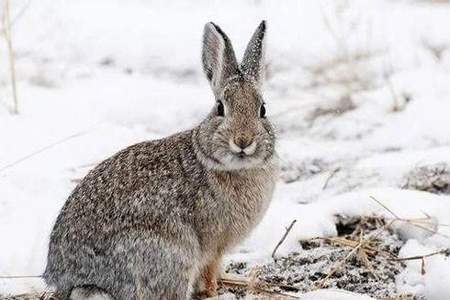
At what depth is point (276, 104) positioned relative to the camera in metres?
7.13

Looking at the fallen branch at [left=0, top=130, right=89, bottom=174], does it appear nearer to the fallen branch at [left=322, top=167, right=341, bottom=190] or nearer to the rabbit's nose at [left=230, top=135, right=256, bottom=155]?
the fallen branch at [left=322, top=167, right=341, bottom=190]

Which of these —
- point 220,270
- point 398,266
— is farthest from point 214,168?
point 398,266

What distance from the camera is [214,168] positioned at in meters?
4.68

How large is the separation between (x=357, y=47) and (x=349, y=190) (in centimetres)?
201

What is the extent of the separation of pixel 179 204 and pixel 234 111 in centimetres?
49

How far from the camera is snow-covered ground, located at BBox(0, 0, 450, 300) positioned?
5.49m

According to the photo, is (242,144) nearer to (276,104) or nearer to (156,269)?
(156,269)

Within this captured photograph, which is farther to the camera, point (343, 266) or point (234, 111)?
point (343, 266)

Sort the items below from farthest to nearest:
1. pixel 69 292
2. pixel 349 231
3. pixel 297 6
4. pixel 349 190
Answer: pixel 297 6 < pixel 349 190 < pixel 349 231 < pixel 69 292

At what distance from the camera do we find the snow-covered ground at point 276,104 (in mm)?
5488

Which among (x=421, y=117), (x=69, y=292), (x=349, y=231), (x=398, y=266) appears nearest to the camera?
(x=69, y=292)

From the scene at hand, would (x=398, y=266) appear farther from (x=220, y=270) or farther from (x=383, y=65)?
(x=383, y=65)

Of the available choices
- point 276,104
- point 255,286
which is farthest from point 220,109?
point 276,104

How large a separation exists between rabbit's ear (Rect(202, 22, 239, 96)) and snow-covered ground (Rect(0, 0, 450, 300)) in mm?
1030
